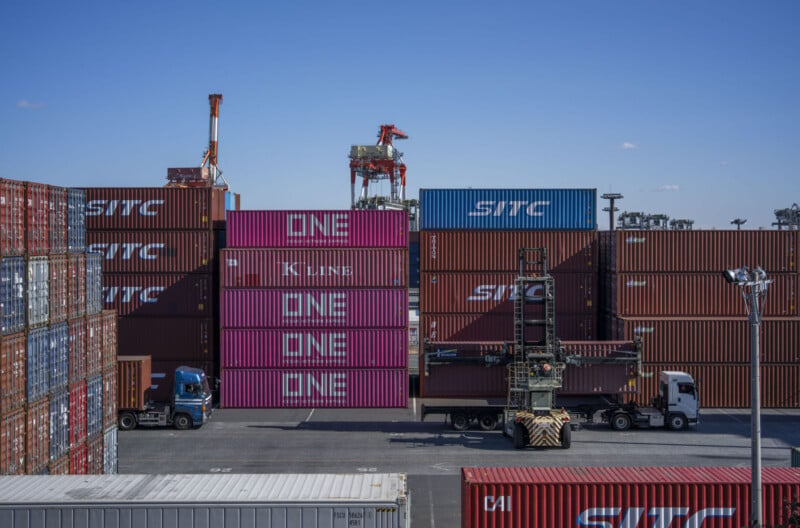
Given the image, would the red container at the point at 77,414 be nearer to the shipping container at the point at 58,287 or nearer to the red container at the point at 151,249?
the shipping container at the point at 58,287

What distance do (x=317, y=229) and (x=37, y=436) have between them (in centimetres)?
2290

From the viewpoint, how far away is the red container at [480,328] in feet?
151

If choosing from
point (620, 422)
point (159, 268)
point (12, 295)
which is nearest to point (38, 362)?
point (12, 295)

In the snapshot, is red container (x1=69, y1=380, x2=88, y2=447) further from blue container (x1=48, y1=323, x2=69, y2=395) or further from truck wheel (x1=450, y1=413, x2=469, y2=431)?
truck wheel (x1=450, y1=413, x2=469, y2=431)

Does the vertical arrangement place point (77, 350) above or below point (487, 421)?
above

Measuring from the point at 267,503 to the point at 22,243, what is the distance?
35.4ft

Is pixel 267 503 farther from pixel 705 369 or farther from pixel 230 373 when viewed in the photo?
pixel 705 369

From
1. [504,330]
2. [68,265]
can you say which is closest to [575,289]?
[504,330]

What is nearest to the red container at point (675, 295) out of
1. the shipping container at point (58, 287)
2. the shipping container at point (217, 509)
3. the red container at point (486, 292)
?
the red container at point (486, 292)

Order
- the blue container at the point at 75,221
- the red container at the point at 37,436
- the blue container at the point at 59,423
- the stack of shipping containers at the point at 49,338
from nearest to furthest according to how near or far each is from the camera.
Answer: the stack of shipping containers at the point at 49,338, the red container at the point at 37,436, the blue container at the point at 59,423, the blue container at the point at 75,221

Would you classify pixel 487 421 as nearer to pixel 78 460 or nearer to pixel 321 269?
pixel 321 269

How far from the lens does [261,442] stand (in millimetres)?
36938

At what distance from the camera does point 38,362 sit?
2367 cm

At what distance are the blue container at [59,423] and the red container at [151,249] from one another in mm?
19960
